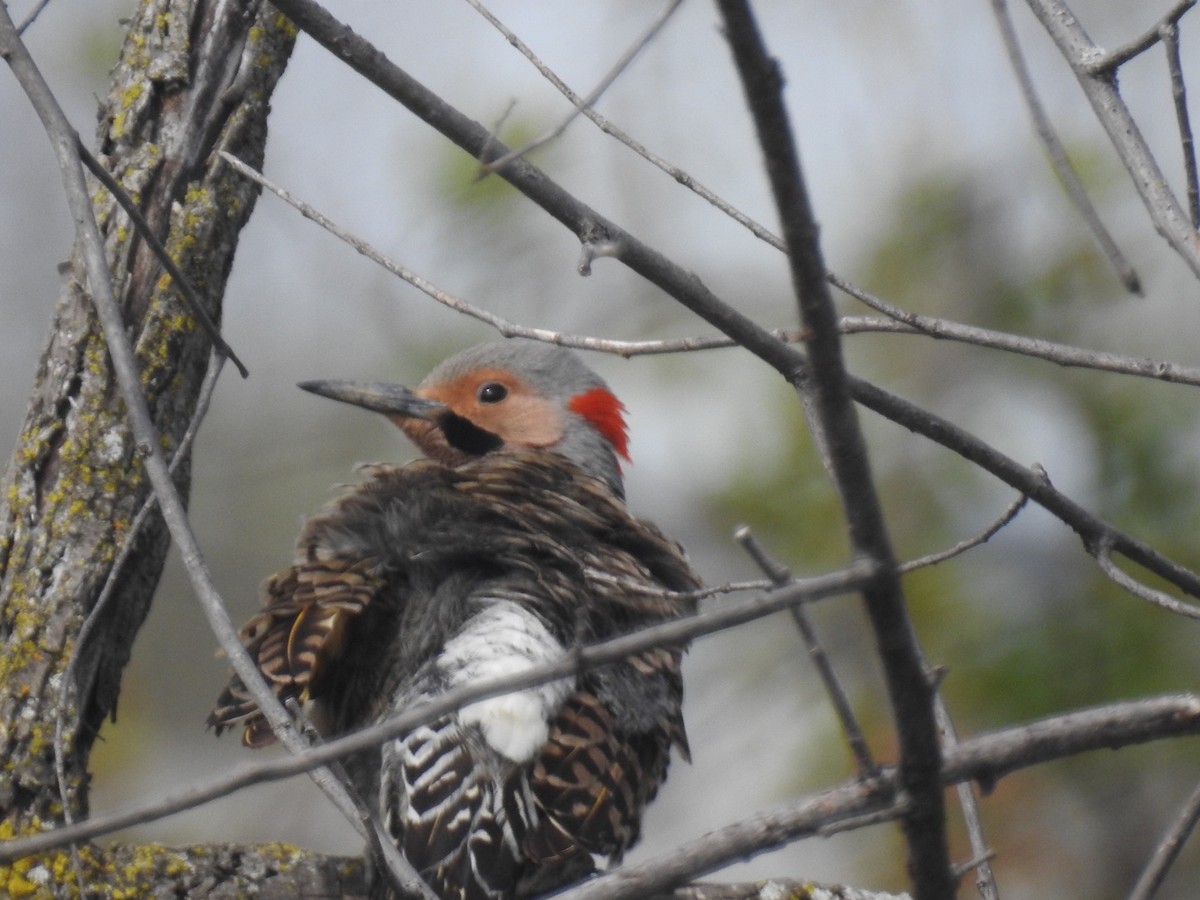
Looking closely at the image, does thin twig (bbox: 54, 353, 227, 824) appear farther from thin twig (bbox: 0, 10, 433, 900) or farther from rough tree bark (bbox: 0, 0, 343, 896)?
thin twig (bbox: 0, 10, 433, 900)

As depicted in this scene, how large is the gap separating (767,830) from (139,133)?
2638mm

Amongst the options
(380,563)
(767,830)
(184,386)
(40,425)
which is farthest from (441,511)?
(767,830)

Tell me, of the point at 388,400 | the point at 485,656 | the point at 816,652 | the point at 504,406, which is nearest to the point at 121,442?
the point at 485,656

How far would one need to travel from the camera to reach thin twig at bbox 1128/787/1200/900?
171cm

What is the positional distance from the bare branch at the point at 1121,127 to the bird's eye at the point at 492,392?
2.65 metres

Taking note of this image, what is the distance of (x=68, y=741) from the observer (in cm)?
304

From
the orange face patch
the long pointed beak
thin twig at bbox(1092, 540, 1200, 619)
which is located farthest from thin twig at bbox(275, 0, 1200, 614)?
the orange face patch

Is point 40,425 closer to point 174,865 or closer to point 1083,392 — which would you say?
point 174,865

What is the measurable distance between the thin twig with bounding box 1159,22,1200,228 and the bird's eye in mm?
2847

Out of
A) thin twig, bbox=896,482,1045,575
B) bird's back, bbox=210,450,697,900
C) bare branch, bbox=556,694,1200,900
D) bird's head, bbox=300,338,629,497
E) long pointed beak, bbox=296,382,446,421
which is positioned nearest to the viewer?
bare branch, bbox=556,694,1200,900

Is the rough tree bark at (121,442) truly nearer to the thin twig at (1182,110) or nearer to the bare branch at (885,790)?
the bare branch at (885,790)

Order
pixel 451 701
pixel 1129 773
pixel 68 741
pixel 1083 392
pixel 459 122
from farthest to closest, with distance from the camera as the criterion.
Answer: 1. pixel 1083 392
2. pixel 1129 773
3. pixel 68 741
4. pixel 459 122
5. pixel 451 701

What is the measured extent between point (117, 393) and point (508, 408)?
171cm

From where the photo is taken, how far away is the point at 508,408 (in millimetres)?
4734
